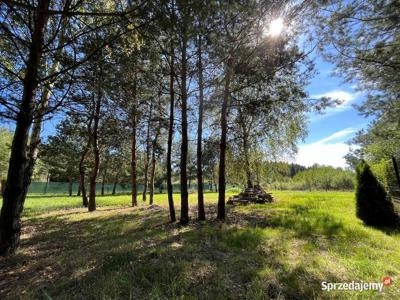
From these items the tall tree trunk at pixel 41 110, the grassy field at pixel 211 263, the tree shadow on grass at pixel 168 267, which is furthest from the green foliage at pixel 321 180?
the tall tree trunk at pixel 41 110

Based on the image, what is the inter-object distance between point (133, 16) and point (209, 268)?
406 cm

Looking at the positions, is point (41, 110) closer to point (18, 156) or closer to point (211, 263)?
point (18, 156)

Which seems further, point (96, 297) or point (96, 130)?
point (96, 130)

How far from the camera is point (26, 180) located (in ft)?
16.9

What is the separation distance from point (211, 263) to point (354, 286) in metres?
1.92

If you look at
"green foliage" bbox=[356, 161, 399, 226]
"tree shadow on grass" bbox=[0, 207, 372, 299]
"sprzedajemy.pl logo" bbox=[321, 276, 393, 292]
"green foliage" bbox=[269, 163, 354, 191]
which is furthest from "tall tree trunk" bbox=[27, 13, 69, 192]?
"green foliage" bbox=[269, 163, 354, 191]

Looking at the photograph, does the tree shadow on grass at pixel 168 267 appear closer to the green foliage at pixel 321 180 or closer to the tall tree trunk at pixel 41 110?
the tall tree trunk at pixel 41 110

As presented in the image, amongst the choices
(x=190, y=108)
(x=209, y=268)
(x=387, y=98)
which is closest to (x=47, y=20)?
(x=190, y=108)

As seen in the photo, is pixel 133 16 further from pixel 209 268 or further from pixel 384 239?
pixel 384 239

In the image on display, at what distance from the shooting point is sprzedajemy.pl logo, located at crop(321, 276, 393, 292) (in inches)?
110

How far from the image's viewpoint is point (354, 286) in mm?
2855

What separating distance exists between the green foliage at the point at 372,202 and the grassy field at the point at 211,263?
0.68 m

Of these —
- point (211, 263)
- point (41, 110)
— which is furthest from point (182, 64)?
point (211, 263)

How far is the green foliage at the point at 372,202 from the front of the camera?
6.21m
